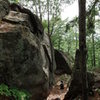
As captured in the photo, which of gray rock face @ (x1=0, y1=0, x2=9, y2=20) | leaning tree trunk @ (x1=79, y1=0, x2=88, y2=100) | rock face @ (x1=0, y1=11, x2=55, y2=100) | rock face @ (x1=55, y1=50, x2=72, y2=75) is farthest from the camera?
rock face @ (x1=55, y1=50, x2=72, y2=75)

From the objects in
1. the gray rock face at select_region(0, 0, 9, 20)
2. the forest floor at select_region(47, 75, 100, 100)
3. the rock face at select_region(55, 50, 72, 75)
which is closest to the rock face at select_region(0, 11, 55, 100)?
the gray rock face at select_region(0, 0, 9, 20)

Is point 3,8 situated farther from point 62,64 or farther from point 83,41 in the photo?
point 62,64

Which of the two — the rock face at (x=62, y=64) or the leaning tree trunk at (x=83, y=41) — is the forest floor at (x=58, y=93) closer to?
the rock face at (x=62, y=64)

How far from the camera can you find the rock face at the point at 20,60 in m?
9.14

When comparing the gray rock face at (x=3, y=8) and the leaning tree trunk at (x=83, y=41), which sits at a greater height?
the gray rock face at (x=3, y=8)

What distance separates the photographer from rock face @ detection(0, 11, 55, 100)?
914 centimetres

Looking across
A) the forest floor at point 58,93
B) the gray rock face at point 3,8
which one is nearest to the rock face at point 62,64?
the forest floor at point 58,93

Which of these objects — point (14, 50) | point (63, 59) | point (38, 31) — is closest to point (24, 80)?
point (14, 50)

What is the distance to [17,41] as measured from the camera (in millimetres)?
9562

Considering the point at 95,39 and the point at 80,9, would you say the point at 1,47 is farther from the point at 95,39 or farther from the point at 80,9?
the point at 95,39

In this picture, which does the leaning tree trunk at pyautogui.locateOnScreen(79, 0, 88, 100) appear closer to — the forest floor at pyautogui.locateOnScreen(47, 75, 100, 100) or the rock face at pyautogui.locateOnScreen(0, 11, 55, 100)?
the forest floor at pyautogui.locateOnScreen(47, 75, 100, 100)

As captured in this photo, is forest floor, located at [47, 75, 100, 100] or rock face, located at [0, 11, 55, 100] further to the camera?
forest floor, located at [47, 75, 100, 100]

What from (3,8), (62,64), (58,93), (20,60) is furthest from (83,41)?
(62,64)

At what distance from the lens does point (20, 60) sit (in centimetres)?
960
